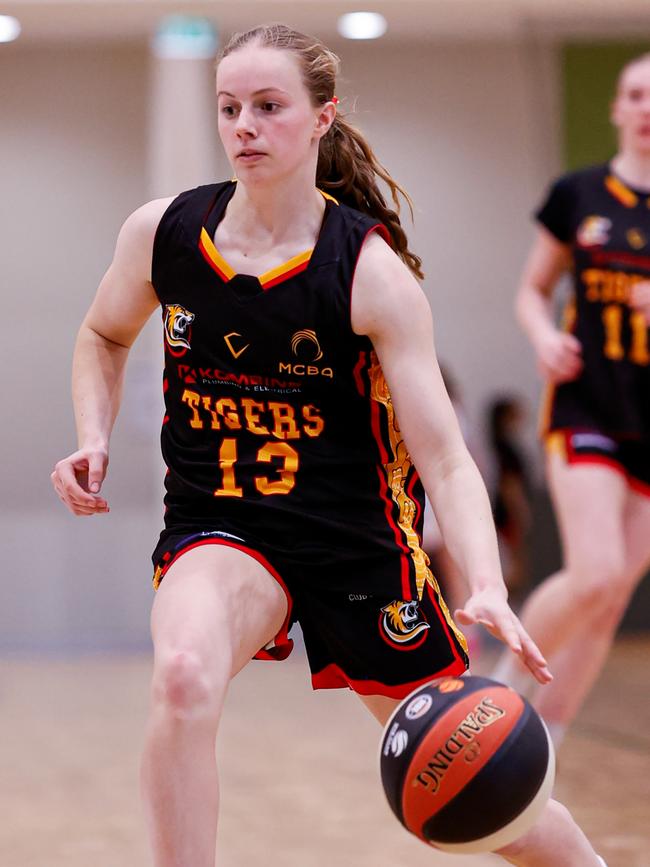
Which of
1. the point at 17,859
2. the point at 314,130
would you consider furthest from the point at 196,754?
the point at 17,859

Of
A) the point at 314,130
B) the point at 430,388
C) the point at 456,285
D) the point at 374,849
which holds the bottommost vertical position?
the point at 374,849

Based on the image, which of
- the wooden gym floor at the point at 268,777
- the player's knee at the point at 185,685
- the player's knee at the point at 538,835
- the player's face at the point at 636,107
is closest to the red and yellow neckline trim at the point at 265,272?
the player's knee at the point at 185,685

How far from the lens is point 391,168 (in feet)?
32.8

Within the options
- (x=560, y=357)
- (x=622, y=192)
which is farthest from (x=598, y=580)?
(x=622, y=192)

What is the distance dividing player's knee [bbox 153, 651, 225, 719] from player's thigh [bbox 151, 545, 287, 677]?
0.5 inches

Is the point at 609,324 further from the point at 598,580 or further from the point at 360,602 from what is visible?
the point at 360,602

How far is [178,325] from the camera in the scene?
2.60m

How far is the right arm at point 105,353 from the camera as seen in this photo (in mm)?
2596

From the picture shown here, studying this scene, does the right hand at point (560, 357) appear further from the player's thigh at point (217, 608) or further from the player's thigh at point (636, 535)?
the player's thigh at point (217, 608)

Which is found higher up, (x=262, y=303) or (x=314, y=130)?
(x=314, y=130)

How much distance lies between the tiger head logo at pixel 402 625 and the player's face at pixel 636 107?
236cm

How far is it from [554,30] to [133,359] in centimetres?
354

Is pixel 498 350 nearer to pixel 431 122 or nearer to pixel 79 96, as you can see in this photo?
pixel 431 122

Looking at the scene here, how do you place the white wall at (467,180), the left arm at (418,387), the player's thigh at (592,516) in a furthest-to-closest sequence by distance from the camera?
the white wall at (467,180)
the player's thigh at (592,516)
the left arm at (418,387)
